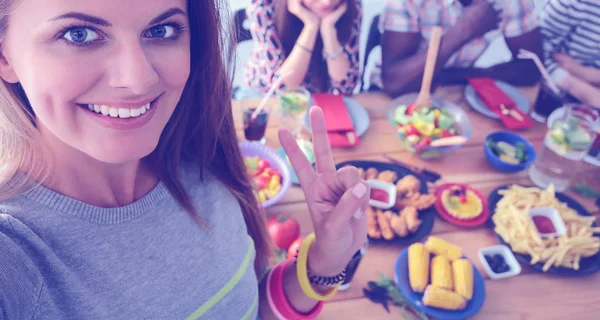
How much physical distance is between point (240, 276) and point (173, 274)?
162 mm

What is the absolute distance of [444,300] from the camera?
112 cm

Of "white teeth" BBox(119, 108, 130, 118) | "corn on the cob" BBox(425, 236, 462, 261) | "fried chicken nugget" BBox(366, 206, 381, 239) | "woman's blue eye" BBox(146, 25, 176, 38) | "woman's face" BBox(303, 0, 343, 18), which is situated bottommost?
"corn on the cob" BBox(425, 236, 462, 261)

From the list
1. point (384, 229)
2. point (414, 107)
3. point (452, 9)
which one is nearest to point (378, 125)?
point (414, 107)

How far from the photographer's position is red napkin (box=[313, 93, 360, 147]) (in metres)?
1.62

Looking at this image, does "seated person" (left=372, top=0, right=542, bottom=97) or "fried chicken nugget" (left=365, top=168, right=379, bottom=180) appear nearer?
"fried chicken nugget" (left=365, top=168, right=379, bottom=180)

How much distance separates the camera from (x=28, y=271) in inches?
25.7

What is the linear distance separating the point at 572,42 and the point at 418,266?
1858mm

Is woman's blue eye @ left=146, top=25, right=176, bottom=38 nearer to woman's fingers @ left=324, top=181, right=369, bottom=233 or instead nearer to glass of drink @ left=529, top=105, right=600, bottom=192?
woman's fingers @ left=324, top=181, right=369, bottom=233

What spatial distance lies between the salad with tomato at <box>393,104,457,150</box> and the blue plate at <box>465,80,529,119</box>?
19 cm

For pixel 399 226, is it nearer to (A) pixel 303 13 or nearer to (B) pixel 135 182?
(B) pixel 135 182

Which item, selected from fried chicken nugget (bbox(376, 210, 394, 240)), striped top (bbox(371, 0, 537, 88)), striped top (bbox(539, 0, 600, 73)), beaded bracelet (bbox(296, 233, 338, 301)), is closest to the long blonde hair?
beaded bracelet (bbox(296, 233, 338, 301))

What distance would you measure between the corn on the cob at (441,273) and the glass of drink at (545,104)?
3.32 ft

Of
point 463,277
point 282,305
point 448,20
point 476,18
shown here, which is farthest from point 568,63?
point 282,305

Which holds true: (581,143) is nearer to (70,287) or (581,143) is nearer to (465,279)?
(465,279)
